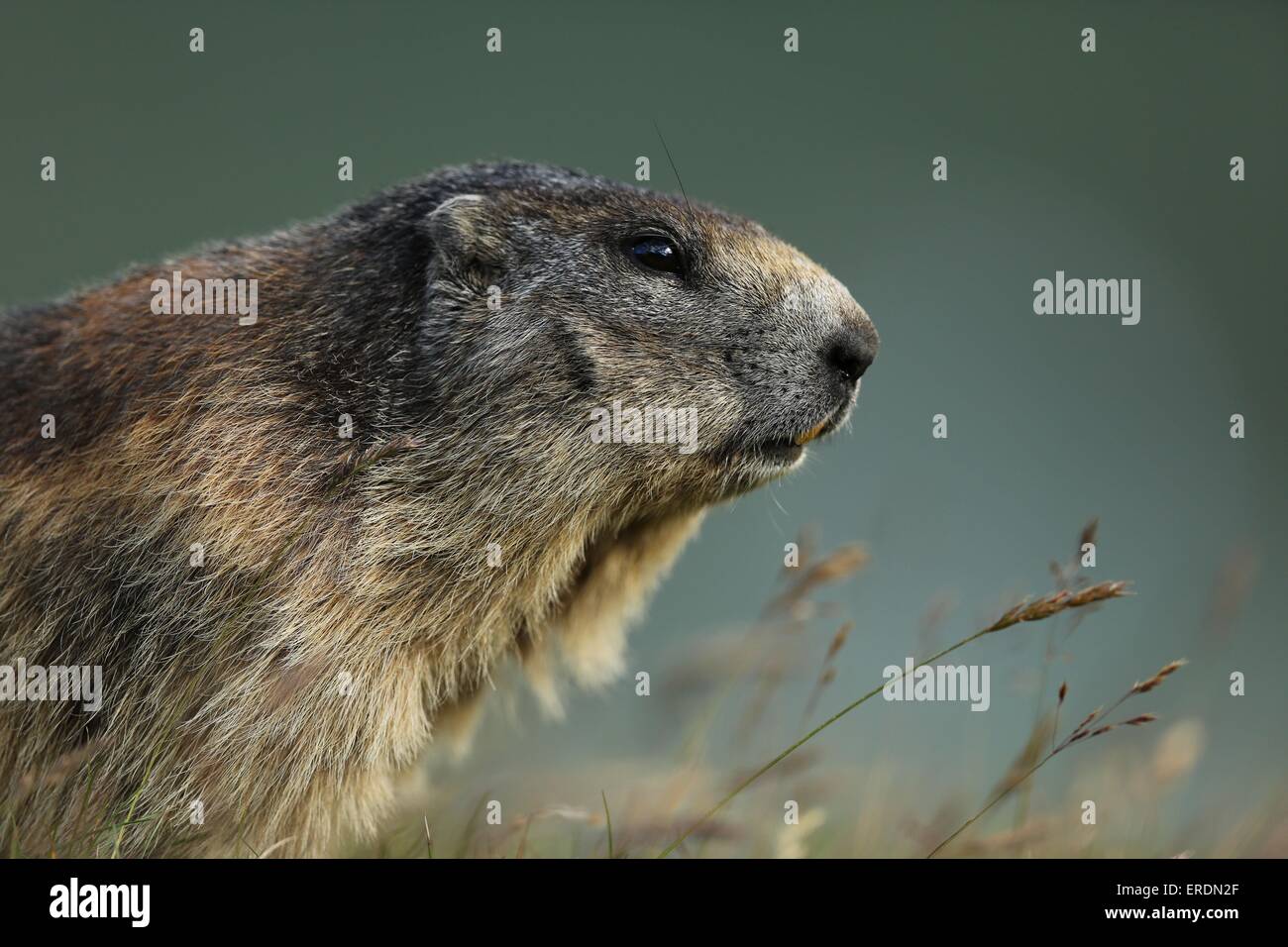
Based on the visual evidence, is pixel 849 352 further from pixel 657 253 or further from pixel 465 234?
pixel 465 234

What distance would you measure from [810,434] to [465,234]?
2.01 metres

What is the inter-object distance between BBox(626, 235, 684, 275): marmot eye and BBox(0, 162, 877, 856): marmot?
16 millimetres

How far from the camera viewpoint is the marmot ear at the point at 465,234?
5.65 m

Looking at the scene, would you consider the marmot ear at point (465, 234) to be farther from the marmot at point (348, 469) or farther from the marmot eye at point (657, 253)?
the marmot eye at point (657, 253)

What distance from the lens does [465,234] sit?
18.5 feet

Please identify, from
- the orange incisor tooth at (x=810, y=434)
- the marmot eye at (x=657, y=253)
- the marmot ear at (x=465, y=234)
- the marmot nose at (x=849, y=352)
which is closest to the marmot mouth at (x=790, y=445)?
the orange incisor tooth at (x=810, y=434)

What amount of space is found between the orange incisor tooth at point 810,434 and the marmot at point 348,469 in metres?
0.07

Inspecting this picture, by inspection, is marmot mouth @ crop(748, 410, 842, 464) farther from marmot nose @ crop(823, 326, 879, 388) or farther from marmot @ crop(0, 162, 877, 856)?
marmot nose @ crop(823, 326, 879, 388)

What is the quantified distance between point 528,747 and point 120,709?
3.41 m

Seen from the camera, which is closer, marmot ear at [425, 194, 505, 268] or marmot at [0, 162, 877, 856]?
marmot at [0, 162, 877, 856]

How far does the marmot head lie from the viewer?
5.40 metres

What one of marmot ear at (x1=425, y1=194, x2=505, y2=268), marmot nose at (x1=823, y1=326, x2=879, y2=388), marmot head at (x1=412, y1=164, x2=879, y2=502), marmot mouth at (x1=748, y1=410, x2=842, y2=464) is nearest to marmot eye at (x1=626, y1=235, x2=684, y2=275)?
marmot head at (x1=412, y1=164, x2=879, y2=502)

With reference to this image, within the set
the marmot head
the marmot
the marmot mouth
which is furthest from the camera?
the marmot mouth

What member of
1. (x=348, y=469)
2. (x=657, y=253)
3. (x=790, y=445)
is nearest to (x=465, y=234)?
(x=657, y=253)
